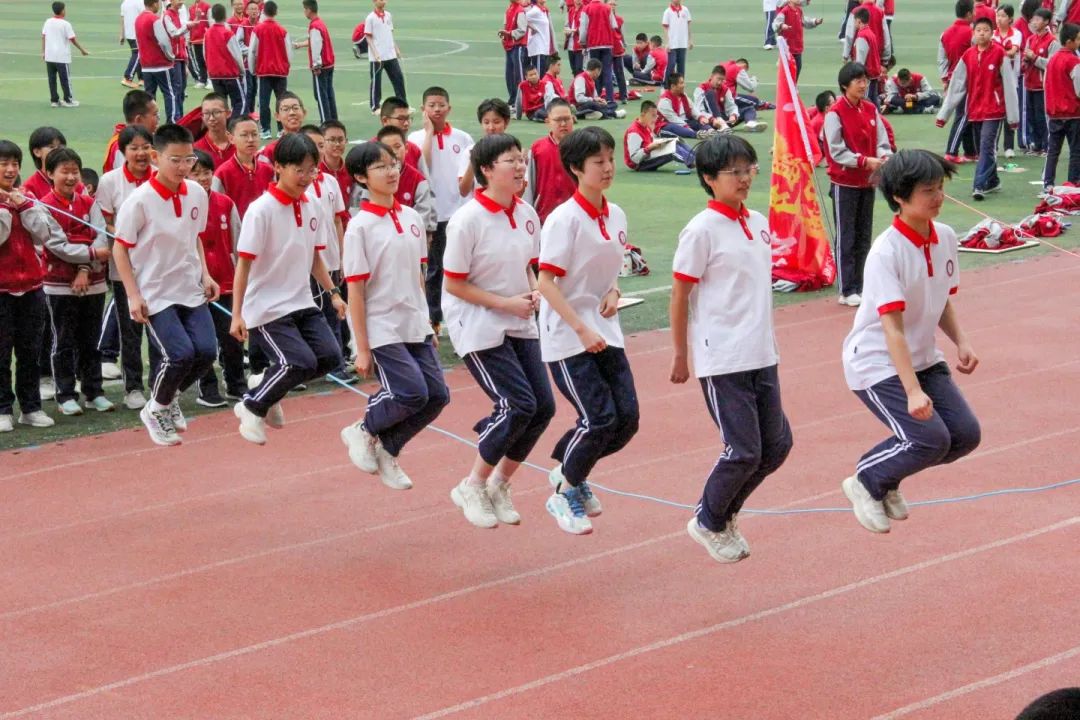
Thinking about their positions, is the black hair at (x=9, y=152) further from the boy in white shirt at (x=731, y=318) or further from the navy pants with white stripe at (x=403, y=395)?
the boy in white shirt at (x=731, y=318)

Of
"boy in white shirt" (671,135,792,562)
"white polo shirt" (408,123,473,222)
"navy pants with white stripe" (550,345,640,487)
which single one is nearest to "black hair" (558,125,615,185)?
"boy in white shirt" (671,135,792,562)

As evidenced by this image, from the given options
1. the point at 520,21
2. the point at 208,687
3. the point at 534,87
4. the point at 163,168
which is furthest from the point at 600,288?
the point at 520,21

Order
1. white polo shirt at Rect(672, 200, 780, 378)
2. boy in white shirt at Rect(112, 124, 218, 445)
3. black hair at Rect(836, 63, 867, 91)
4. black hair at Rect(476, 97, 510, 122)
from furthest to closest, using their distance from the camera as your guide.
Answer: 1. black hair at Rect(836, 63, 867, 91)
2. black hair at Rect(476, 97, 510, 122)
3. boy in white shirt at Rect(112, 124, 218, 445)
4. white polo shirt at Rect(672, 200, 780, 378)

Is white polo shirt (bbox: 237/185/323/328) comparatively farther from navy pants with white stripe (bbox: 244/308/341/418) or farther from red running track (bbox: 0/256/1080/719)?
red running track (bbox: 0/256/1080/719)

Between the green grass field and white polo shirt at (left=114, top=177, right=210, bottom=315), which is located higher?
white polo shirt at (left=114, top=177, right=210, bottom=315)

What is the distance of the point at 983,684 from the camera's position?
5.92m

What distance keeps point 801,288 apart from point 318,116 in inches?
507

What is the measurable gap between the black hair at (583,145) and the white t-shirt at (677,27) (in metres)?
20.5

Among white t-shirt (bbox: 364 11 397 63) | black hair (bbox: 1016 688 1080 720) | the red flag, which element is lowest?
white t-shirt (bbox: 364 11 397 63)

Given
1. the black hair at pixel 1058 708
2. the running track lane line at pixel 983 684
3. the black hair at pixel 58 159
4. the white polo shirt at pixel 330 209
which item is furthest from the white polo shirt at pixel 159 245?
the black hair at pixel 1058 708

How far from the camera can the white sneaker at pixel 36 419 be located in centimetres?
993

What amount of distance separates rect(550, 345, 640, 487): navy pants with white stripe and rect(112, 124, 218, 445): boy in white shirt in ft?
8.09

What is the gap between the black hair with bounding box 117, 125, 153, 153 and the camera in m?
9.88

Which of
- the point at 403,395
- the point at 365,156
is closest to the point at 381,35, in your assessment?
the point at 365,156
